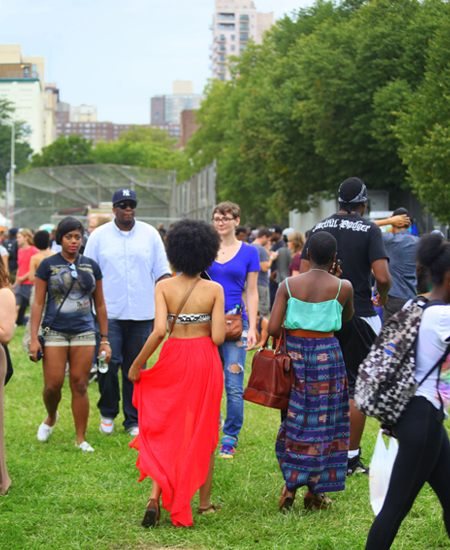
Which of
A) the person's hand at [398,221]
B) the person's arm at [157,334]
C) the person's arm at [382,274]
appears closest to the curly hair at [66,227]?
the person's arm at [157,334]

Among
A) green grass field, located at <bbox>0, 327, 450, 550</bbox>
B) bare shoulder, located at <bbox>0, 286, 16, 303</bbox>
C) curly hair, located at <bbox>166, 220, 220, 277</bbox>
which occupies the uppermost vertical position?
curly hair, located at <bbox>166, 220, 220, 277</bbox>

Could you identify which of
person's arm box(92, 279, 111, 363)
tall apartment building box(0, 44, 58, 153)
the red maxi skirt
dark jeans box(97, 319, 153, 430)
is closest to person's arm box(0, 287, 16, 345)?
the red maxi skirt

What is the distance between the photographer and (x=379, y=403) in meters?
3.04

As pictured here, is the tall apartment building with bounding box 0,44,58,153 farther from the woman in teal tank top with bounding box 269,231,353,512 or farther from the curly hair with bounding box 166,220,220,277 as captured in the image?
the woman in teal tank top with bounding box 269,231,353,512

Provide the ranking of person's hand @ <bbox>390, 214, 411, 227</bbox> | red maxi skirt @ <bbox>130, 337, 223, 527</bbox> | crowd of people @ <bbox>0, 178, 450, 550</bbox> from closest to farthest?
1. crowd of people @ <bbox>0, 178, 450, 550</bbox>
2. red maxi skirt @ <bbox>130, 337, 223, 527</bbox>
3. person's hand @ <bbox>390, 214, 411, 227</bbox>

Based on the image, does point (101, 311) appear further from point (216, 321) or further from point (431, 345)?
point (431, 345)

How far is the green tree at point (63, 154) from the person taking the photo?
6844 centimetres

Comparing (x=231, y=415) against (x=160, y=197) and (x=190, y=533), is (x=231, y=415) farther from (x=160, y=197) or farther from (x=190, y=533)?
(x=160, y=197)

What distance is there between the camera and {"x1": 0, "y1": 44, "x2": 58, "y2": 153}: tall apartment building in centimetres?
11469

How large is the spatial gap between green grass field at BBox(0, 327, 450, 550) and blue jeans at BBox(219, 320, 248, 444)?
245mm

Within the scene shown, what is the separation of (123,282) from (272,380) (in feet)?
8.55

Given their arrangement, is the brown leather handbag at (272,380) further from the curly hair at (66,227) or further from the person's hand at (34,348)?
the curly hair at (66,227)

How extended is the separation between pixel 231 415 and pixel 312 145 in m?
30.7

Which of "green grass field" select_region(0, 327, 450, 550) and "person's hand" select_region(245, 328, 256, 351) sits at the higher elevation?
"person's hand" select_region(245, 328, 256, 351)
